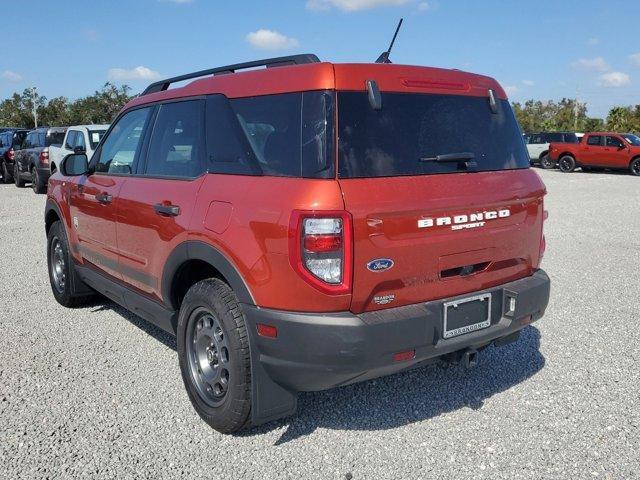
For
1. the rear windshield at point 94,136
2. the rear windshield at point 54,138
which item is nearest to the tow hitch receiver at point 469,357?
the rear windshield at point 94,136

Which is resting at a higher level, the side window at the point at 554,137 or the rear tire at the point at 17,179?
the side window at the point at 554,137

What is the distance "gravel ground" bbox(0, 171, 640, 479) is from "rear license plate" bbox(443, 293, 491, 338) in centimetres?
64

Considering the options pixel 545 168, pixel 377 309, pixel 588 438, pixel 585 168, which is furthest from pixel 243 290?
pixel 545 168

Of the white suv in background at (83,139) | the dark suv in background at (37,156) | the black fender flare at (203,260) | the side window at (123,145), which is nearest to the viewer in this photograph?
the black fender flare at (203,260)

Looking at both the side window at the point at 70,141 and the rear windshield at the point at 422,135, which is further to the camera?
the side window at the point at 70,141

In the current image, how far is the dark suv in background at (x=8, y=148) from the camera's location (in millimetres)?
18453

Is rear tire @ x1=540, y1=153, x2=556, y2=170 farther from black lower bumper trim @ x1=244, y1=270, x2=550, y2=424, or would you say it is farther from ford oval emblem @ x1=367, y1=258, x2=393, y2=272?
ford oval emblem @ x1=367, y1=258, x2=393, y2=272

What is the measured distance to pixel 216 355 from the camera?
3.20 m

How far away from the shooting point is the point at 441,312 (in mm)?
2828

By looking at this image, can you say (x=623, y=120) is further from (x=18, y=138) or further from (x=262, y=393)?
(x=262, y=393)

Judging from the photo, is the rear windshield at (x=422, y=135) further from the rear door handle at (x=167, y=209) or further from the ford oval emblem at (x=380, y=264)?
the rear door handle at (x=167, y=209)

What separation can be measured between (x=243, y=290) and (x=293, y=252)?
1.29 feet

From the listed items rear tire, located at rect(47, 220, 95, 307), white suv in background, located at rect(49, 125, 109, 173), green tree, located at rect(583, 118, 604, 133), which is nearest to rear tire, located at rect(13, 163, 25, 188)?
white suv in background, located at rect(49, 125, 109, 173)

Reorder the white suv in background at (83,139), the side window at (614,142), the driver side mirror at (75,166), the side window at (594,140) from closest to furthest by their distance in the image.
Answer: the driver side mirror at (75,166)
the white suv in background at (83,139)
the side window at (614,142)
the side window at (594,140)
